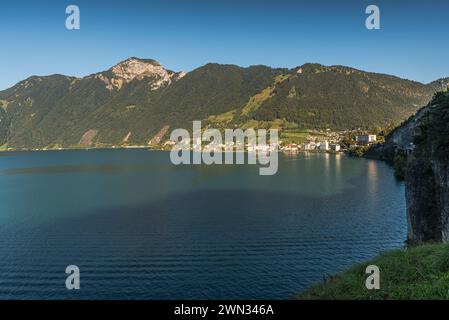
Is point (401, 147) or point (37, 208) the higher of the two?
point (401, 147)

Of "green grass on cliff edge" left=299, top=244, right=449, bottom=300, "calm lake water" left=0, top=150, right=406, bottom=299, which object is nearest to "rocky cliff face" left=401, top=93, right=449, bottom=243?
"calm lake water" left=0, top=150, right=406, bottom=299

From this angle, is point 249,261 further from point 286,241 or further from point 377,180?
point 377,180

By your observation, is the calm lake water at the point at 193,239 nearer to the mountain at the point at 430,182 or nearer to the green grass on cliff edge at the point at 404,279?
the mountain at the point at 430,182

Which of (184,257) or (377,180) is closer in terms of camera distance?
(184,257)

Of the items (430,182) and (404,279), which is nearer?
(404,279)

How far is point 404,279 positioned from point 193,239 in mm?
32944

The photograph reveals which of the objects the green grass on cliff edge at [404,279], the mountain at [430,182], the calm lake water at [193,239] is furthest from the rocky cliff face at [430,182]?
the green grass on cliff edge at [404,279]

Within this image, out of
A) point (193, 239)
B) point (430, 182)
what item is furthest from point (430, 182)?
point (193, 239)

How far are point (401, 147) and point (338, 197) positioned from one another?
3136 inches

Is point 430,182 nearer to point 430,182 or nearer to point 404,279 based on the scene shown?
Result: point 430,182

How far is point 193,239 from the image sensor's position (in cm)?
4966

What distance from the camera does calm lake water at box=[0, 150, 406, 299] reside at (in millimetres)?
35250
